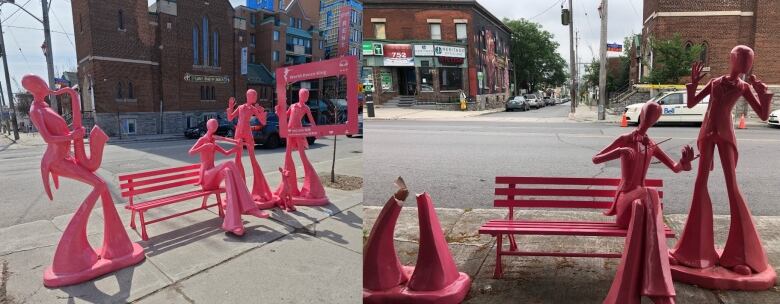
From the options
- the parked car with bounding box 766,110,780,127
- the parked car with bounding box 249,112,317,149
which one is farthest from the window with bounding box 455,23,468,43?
the parked car with bounding box 766,110,780,127

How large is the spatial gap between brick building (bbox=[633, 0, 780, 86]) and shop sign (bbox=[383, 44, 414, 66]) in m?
6.39

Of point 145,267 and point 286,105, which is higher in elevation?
point 286,105

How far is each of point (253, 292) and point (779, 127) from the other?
16.1 m

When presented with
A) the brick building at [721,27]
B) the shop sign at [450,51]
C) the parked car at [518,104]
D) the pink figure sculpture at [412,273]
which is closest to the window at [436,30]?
the shop sign at [450,51]

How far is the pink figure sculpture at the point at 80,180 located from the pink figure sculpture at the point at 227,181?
759 millimetres

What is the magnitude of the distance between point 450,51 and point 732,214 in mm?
5593

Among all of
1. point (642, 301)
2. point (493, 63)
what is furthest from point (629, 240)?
point (493, 63)

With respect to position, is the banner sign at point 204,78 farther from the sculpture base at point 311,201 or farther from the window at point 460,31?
the window at point 460,31

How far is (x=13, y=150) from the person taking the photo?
3133mm

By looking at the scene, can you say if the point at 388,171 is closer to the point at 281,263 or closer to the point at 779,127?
the point at 281,263

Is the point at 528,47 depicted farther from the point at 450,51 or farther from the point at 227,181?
the point at 227,181

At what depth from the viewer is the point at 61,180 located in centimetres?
418

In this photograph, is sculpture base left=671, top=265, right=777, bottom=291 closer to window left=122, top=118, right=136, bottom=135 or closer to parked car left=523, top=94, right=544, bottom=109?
window left=122, top=118, right=136, bottom=135

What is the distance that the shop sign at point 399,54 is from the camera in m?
6.78
